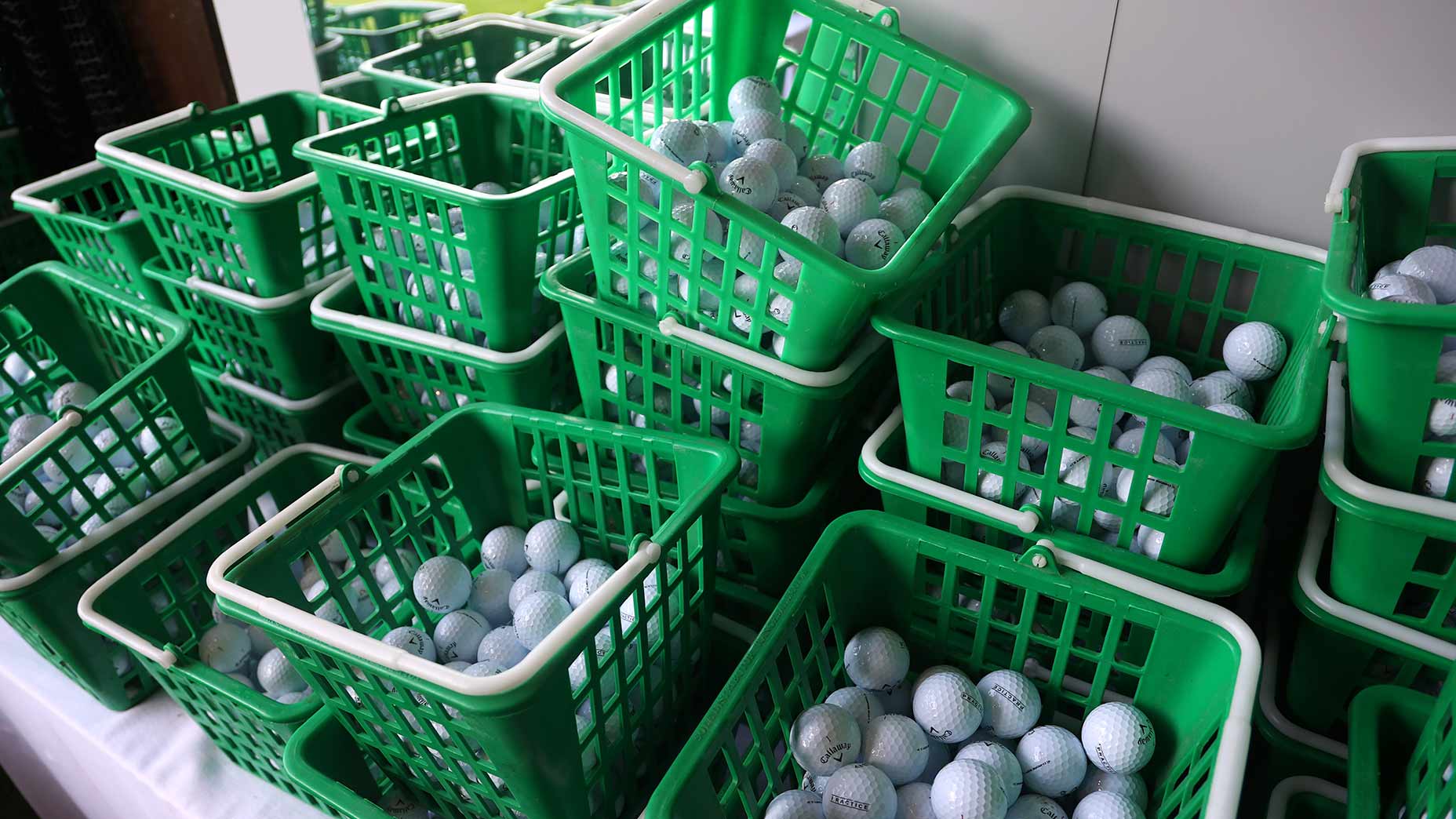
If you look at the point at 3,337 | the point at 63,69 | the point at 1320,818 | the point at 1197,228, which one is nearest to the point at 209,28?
the point at 63,69

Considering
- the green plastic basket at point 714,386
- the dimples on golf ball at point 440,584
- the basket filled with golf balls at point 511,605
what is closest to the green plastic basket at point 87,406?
the basket filled with golf balls at point 511,605

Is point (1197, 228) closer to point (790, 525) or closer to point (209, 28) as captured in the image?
point (790, 525)

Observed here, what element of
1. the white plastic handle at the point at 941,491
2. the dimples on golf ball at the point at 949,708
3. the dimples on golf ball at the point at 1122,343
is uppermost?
the dimples on golf ball at the point at 1122,343

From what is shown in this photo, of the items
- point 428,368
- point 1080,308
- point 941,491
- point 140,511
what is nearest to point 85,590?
point 140,511

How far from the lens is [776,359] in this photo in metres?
0.97

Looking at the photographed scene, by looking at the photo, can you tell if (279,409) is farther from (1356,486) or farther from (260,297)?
(1356,486)

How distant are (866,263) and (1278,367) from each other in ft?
1.62

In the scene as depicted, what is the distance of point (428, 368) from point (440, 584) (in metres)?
0.38

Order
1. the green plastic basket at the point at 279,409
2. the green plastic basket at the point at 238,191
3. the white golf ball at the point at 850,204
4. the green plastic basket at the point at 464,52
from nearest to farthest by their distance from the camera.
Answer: the white golf ball at the point at 850,204, the green plastic basket at the point at 238,191, the green plastic basket at the point at 279,409, the green plastic basket at the point at 464,52

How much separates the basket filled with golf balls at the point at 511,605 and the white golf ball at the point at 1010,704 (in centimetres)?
31

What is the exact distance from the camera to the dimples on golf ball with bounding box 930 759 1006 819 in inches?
33.1

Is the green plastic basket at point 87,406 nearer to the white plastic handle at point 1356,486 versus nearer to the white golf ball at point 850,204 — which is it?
the white golf ball at point 850,204

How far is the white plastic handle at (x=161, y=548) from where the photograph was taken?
1.00 m

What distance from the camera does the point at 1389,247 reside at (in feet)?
3.47
